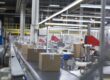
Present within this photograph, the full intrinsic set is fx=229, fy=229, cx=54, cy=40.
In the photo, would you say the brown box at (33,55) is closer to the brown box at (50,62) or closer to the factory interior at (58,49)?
the factory interior at (58,49)

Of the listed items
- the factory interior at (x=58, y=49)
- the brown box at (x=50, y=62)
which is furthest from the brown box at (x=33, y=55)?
the brown box at (x=50, y=62)

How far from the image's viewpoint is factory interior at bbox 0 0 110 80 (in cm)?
109

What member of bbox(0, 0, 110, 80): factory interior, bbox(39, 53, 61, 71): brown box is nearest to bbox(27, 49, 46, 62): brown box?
bbox(0, 0, 110, 80): factory interior

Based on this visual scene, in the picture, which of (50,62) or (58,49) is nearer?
(50,62)

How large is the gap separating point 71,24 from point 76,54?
713cm

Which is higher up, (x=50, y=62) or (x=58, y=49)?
(x=50, y=62)

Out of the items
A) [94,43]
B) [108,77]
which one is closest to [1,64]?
[94,43]

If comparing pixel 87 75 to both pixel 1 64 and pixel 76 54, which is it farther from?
pixel 1 64

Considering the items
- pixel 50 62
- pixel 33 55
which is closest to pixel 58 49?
pixel 33 55

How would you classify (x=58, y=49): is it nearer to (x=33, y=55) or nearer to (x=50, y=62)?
(x=33, y=55)

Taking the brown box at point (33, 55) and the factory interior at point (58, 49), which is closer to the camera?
the factory interior at point (58, 49)

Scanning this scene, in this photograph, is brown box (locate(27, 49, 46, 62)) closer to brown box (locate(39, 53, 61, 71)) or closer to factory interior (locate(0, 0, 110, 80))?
factory interior (locate(0, 0, 110, 80))

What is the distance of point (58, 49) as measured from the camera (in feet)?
30.4

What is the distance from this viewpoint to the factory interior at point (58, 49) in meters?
1.09
